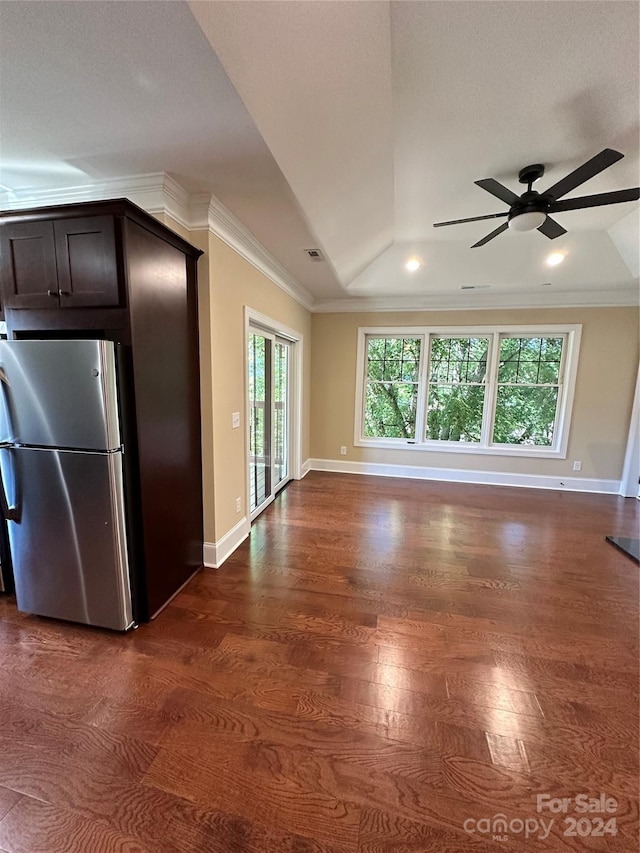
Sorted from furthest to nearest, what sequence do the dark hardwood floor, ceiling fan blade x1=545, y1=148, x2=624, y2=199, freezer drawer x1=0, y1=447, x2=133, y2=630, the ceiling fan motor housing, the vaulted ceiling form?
the ceiling fan motor housing
freezer drawer x1=0, y1=447, x2=133, y2=630
ceiling fan blade x1=545, y1=148, x2=624, y2=199
the vaulted ceiling
the dark hardwood floor

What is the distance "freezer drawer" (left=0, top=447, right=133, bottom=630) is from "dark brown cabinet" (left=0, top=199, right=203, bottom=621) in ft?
0.34

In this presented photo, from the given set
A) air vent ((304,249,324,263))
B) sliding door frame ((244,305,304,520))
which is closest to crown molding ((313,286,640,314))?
sliding door frame ((244,305,304,520))

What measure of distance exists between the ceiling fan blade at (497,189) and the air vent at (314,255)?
1342 millimetres

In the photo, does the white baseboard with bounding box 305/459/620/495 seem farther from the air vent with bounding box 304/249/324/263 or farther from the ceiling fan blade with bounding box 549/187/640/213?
the ceiling fan blade with bounding box 549/187/640/213

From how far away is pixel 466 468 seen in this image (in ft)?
16.2

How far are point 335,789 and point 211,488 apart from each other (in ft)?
5.93

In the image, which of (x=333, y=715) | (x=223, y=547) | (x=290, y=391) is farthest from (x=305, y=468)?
(x=333, y=715)

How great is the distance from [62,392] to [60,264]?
2.31ft

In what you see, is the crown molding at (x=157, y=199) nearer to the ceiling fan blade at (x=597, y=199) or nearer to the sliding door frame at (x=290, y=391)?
the sliding door frame at (x=290, y=391)

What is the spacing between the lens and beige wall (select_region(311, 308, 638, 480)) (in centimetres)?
439

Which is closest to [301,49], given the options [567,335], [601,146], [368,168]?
[368,168]

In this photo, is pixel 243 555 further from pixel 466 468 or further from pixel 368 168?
pixel 466 468

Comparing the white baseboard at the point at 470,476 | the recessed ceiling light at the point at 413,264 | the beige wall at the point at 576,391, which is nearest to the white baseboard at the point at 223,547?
the white baseboard at the point at 470,476

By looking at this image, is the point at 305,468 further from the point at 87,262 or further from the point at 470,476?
the point at 87,262
